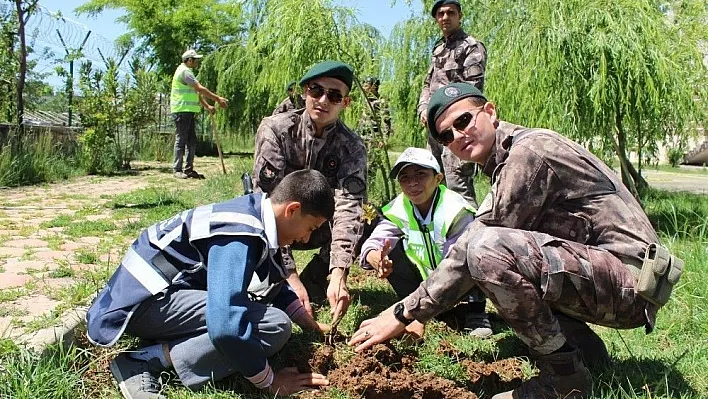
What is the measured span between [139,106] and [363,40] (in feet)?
22.0

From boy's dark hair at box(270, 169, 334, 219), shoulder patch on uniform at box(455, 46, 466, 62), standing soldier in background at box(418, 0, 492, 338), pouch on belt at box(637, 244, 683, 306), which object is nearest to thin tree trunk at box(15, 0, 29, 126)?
standing soldier in background at box(418, 0, 492, 338)

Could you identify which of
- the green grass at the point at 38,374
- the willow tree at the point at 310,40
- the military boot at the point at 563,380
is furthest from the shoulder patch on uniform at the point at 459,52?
the green grass at the point at 38,374

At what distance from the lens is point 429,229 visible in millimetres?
3305

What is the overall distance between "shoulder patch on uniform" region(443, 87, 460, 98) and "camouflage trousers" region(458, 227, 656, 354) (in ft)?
1.81

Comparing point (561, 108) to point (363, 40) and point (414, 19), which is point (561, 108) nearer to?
point (363, 40)

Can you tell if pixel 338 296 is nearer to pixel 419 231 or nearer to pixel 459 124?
pixel 419 231

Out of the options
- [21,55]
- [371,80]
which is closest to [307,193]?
[371,80]

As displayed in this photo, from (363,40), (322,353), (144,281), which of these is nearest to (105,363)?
(144,281)

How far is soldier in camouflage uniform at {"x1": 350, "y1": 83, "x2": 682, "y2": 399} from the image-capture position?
7.11 ft

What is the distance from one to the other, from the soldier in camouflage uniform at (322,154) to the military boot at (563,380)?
124 cm

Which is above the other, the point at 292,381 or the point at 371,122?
the point at 371,122

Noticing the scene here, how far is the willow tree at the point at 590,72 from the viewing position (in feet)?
17.0

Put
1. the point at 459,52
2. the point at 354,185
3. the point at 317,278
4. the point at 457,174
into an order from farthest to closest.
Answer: the point at 459,52, the point at 457,174, the point at 317,278, the point at 354,185

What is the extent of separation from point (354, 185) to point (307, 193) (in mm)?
1216
